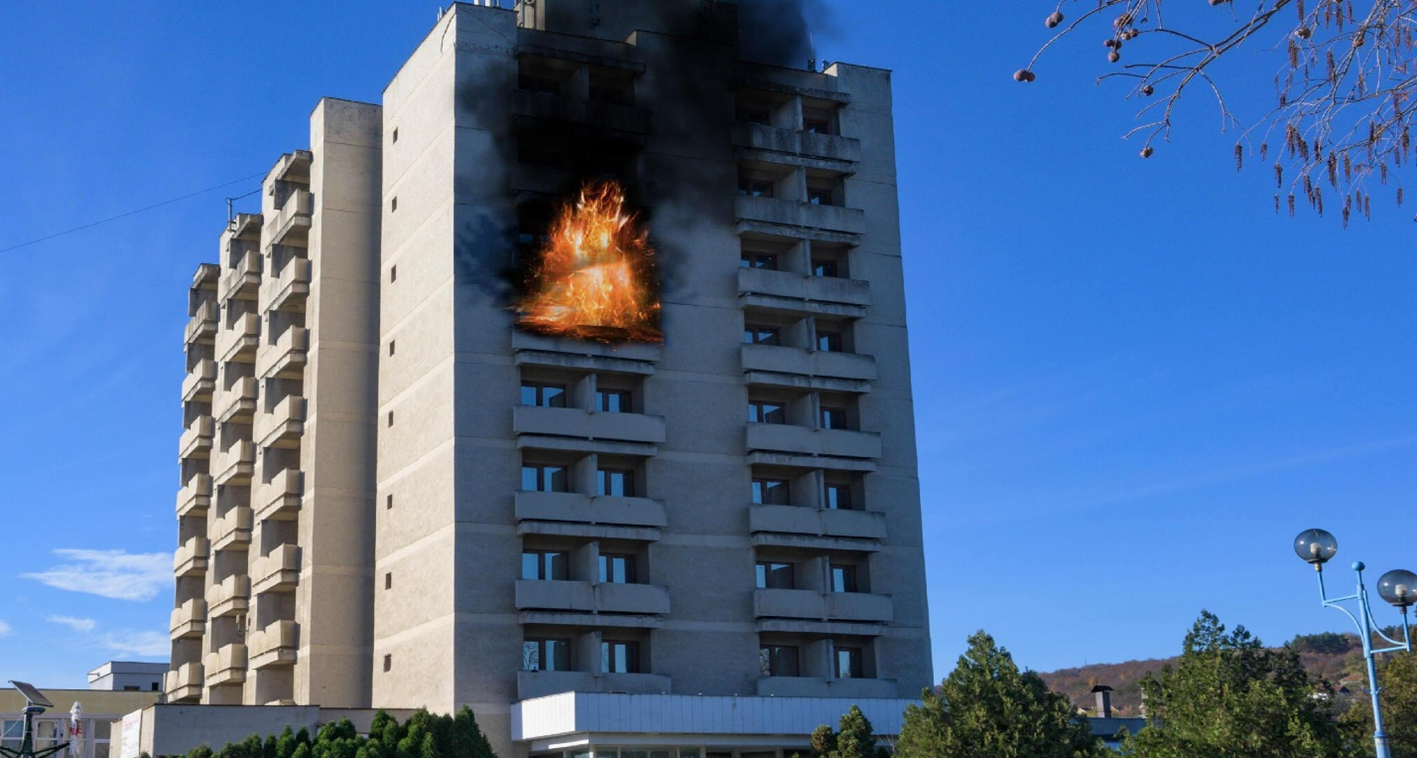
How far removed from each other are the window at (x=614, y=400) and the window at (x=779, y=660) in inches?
399

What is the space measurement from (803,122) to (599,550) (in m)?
20.4

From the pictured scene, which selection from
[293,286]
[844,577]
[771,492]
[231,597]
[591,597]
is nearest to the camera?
[591,597]

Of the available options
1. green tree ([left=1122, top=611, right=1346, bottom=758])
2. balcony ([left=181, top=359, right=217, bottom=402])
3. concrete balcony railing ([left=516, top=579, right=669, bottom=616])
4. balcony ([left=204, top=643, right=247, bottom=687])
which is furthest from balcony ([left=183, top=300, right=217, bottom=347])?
green tree ([left=1122, top=611, right=1346, bottom=758])

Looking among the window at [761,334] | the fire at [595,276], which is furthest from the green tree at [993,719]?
the window at [761,334]

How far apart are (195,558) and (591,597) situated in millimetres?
31633

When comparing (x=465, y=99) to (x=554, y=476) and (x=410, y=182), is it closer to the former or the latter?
(x=410, y=182)

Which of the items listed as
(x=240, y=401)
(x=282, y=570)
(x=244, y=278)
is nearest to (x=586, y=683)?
(x=282, y=570)

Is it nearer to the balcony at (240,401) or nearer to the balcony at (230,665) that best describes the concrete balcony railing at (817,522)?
the balcony at (230,665)

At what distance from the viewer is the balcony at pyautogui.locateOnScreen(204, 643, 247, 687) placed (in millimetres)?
68375

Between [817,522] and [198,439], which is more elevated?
[198,439]

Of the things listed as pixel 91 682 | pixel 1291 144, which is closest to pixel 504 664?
pixel 1291 144

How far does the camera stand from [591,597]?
53906mm

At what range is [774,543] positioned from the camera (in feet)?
189

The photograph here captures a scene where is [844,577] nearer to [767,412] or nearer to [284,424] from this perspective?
[767,412]
